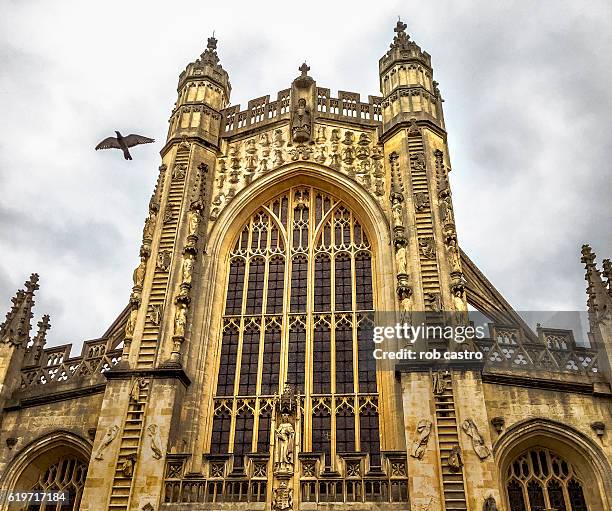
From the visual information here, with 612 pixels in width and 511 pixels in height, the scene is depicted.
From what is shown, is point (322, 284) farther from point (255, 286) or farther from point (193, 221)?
point (193, 221)

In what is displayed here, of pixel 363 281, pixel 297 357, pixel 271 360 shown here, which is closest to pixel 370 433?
pixel 297 357

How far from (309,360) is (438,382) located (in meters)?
3.83

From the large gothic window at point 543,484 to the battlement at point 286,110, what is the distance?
1186cm

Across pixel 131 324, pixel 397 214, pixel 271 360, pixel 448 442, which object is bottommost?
pixel 448 442

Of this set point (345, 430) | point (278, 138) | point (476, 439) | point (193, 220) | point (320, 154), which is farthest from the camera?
point (278, 138)

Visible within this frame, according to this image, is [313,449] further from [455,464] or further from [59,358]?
[59,358]

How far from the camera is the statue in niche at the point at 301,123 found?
20828 millimetres

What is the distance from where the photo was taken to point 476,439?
44.3 ft

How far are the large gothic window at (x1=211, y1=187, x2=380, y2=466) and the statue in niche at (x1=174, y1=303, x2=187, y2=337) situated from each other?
1480 mm

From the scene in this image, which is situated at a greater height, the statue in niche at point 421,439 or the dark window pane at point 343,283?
the dark window pane at point 343,283

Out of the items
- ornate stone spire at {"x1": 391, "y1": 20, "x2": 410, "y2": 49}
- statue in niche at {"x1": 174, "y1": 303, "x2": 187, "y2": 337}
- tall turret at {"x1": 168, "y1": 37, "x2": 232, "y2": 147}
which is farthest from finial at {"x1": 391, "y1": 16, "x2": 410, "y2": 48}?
statue in niche at {"x1": 174, "y1": 303, "x2": 187, "y2": 337}

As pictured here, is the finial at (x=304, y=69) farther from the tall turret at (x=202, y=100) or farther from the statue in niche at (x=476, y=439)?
the statue in niche at (x=476, y=439)

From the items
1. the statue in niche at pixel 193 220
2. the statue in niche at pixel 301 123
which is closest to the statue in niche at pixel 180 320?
the statue in niche at pixel 193 220

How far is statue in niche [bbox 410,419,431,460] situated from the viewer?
44.1ft
